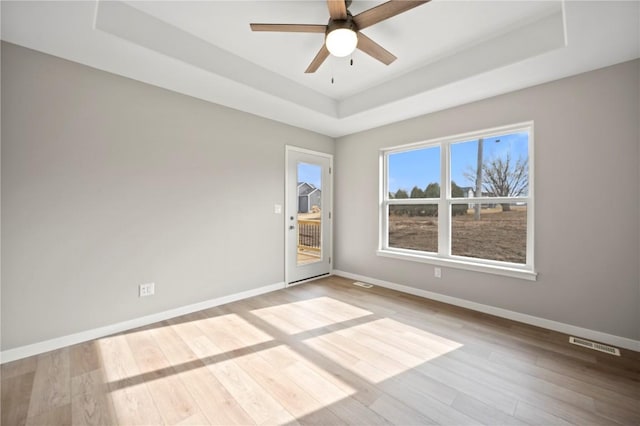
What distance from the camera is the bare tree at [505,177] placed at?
9.75ft

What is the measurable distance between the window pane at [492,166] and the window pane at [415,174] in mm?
241

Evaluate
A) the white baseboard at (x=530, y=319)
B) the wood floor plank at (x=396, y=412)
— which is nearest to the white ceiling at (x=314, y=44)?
the white baseboard at (x=530, y=319)

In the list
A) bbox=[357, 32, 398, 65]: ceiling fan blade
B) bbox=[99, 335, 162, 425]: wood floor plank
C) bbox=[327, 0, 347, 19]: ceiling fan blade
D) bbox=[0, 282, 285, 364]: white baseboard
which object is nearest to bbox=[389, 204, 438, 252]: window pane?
bbox=[357, 32, 398, 65]: ceiling fan blade

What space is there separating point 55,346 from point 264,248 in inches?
88.3

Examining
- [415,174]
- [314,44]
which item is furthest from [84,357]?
[415,174]

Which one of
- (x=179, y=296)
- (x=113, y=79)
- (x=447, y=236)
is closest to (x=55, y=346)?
(x=179, y=296)

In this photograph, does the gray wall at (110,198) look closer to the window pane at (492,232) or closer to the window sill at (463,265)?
the window sill at (463,265)

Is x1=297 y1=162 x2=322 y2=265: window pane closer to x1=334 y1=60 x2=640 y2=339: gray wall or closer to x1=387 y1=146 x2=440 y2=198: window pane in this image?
x1=387 y1=146 x2=440 y2=198: window pane

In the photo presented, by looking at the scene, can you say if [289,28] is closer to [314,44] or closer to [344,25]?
[344,25]

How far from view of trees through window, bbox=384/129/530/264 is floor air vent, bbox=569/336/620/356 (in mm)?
801

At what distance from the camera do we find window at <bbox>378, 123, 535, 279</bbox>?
2980 mm

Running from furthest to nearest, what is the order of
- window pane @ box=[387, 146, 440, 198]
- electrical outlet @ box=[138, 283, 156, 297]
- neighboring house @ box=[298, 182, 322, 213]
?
1. neighboring house @ box=[298, 182, 322, 213]
2. window pane @ box=[387, 146, 440, 198]
3. electrical outlet @ box=[138, 283, 156, 297]

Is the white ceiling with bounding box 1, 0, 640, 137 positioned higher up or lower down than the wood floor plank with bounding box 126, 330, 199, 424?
higher up

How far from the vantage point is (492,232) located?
10.5 feet
